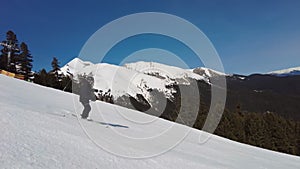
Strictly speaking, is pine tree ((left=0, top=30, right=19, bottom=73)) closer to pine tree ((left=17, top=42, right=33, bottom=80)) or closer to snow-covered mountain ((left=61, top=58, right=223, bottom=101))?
pine tree ((left=17, top=42, right=33, bottom=80))

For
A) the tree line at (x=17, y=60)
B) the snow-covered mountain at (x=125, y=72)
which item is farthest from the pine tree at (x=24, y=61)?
the snow-covered mountain at (x=125, y=72)

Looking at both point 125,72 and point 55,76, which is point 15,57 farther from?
point 125,72

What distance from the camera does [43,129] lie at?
7992 mm

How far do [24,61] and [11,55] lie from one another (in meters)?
2.57

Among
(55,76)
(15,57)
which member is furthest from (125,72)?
(15,57)

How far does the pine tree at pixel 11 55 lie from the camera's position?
5142cm

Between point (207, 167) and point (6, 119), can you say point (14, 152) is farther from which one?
point (207, 167)

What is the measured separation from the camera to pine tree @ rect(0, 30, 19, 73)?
51425 mm

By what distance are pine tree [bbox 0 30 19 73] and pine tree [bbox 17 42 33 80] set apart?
92cm

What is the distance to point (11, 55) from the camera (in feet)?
176

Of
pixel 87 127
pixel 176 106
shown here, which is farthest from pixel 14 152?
pixel 176 106

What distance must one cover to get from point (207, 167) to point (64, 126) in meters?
4.93

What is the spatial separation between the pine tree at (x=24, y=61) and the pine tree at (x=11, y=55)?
3.02ft

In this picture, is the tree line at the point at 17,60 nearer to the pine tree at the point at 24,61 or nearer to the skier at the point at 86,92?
the pine tree at the point at 24,61
